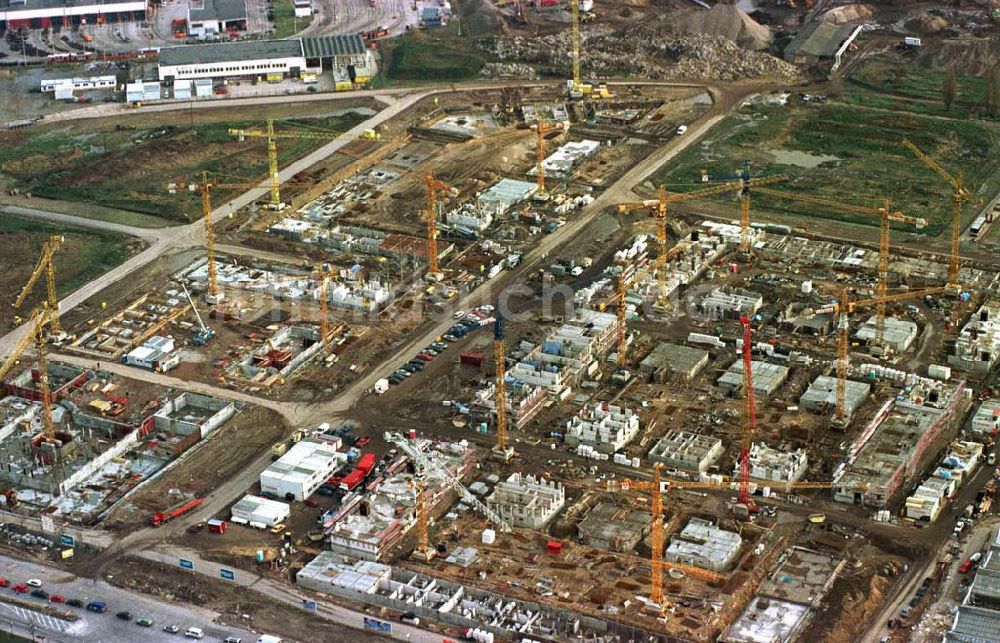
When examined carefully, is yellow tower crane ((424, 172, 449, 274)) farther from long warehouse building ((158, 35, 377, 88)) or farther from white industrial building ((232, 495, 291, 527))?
long warehouse building ((158, 35, 377, 88))

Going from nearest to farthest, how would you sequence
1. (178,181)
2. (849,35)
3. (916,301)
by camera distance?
(916,301), (178,181), (849,35)

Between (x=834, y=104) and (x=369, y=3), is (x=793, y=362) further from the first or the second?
(x=369, y=3)

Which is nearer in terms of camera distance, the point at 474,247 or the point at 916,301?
the point at 916,301

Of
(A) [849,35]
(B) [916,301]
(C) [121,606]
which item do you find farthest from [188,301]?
(A) [849,35]

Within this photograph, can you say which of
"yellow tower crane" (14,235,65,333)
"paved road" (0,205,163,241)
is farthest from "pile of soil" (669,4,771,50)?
"yellow tower crane" (14,235,65,333)

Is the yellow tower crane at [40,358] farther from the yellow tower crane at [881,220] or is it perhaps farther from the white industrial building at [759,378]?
the yellow tower crane at [881,220]

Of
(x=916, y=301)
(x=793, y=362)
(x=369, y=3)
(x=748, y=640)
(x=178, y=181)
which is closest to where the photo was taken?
(x=748, y=640)
